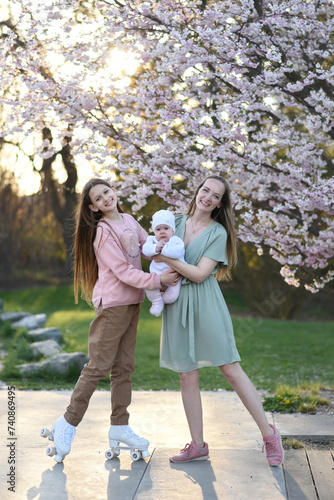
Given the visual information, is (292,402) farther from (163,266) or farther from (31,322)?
(31,322)

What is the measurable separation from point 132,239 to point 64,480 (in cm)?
127

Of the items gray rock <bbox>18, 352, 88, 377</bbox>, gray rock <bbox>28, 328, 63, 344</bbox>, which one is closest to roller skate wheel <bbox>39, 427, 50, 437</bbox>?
gray rock <bbox>18, 352, 88, 377</bbox>

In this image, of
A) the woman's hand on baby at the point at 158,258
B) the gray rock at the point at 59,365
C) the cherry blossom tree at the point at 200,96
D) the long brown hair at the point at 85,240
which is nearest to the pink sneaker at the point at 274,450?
the woman's hand on baby at the point at 158,258

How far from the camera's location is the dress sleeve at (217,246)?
3264 millimetres

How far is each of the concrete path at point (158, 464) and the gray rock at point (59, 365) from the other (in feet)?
4.18

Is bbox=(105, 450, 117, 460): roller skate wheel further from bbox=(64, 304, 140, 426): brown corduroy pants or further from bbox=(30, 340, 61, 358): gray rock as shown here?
bbox=(30, 340, 61, 358): gray rock

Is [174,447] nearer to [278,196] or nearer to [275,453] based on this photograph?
[275,453]

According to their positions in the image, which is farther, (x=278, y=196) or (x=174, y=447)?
(x=278, y=196)

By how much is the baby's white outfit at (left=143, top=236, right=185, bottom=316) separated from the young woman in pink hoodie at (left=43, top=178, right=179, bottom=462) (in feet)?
0.18

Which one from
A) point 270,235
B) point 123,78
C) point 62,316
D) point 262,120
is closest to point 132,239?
point 270,235

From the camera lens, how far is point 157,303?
3.22m

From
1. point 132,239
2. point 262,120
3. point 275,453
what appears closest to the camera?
point 275,453

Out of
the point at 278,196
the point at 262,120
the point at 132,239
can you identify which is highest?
the point at 262,120

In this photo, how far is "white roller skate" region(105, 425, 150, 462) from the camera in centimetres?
327
